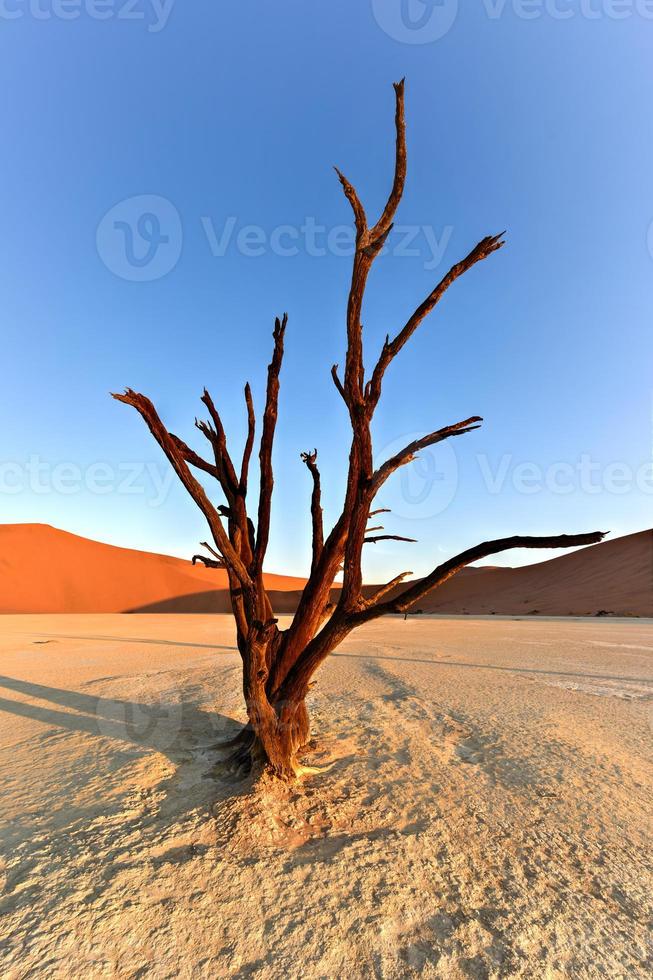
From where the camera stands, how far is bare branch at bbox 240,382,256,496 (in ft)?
14.1

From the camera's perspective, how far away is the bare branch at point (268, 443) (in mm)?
4094

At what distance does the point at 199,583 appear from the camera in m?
48.2

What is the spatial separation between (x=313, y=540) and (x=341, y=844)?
2.16 meters

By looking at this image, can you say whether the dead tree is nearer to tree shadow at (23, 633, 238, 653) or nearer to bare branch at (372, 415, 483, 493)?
bare branch at (372, 415, 483, 493)

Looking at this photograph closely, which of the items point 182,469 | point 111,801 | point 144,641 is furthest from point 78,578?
point 182,469

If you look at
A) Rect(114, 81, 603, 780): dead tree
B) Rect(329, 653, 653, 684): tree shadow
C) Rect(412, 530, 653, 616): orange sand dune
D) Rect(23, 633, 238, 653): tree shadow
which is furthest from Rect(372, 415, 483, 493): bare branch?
Result: Rect(412, 530, 653, 616): orange sand dune

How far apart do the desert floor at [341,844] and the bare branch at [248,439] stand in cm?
232

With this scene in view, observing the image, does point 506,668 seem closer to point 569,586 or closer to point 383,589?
point 383,589

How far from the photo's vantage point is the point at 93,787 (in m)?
3.54

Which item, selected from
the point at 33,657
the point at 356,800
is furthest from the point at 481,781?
the point at 33,657

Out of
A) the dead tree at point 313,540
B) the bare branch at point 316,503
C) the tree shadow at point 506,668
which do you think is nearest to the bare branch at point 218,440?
the dead tree at point 313,540

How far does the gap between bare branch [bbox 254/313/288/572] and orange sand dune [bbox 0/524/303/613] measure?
3736 cm

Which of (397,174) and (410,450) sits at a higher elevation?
(397,174)

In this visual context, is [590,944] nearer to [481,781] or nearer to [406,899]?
[406,899]
